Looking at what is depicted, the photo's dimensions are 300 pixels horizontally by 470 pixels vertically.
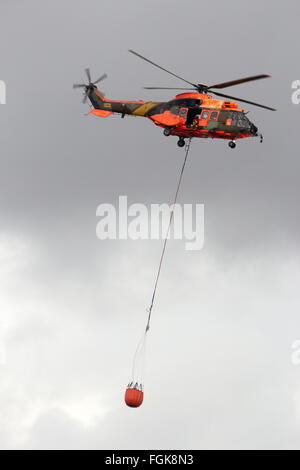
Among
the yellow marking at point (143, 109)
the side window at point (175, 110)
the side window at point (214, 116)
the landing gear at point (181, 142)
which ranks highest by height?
the yellow marking at point (143, 109)

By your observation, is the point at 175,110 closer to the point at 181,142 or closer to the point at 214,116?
the point at 181,142

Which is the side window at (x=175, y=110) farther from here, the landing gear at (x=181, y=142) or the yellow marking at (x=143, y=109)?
the yellow marking at (x=143, y=109)

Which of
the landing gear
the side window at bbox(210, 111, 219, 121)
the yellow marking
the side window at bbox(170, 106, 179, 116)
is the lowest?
the landing gear

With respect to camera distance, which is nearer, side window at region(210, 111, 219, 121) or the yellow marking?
side window at region(210, 111, 219, 121)

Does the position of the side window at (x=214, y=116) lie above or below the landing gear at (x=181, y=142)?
above

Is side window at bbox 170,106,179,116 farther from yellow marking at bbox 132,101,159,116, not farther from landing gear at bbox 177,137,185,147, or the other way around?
yellow marking at bbox 132,101,159,116

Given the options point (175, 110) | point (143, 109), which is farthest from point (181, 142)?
→ point (143, 109)

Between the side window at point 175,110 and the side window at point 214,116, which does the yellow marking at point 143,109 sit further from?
the side window at point 214,116

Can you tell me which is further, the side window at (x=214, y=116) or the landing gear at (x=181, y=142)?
the landing gear at (x=181, y=142)
